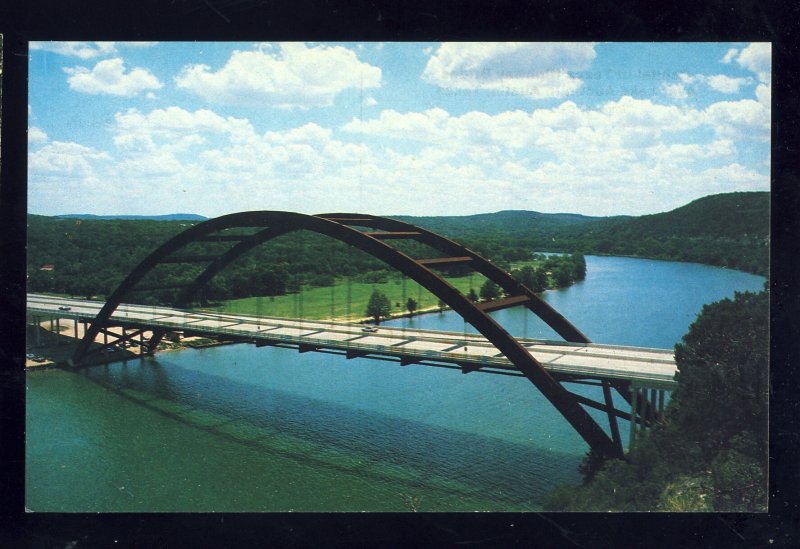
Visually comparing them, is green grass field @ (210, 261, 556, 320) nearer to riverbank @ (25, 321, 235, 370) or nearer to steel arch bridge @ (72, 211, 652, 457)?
riverbank @ (25, 321, 235, 370)

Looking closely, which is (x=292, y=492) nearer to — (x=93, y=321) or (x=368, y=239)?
(x=368, y=239)

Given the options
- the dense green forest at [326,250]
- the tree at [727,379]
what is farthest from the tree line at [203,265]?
the tree at [727,379]

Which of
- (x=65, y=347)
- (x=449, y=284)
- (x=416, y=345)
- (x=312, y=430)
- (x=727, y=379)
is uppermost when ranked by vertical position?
(x=449, y=284)

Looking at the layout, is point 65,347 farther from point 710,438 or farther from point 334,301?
point 710,438

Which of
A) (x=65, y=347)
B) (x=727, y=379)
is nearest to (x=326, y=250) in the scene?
(x=65, y=347)

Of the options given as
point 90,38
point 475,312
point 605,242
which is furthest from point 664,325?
point 90,38

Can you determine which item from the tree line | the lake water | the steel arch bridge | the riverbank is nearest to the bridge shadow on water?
the lake water
